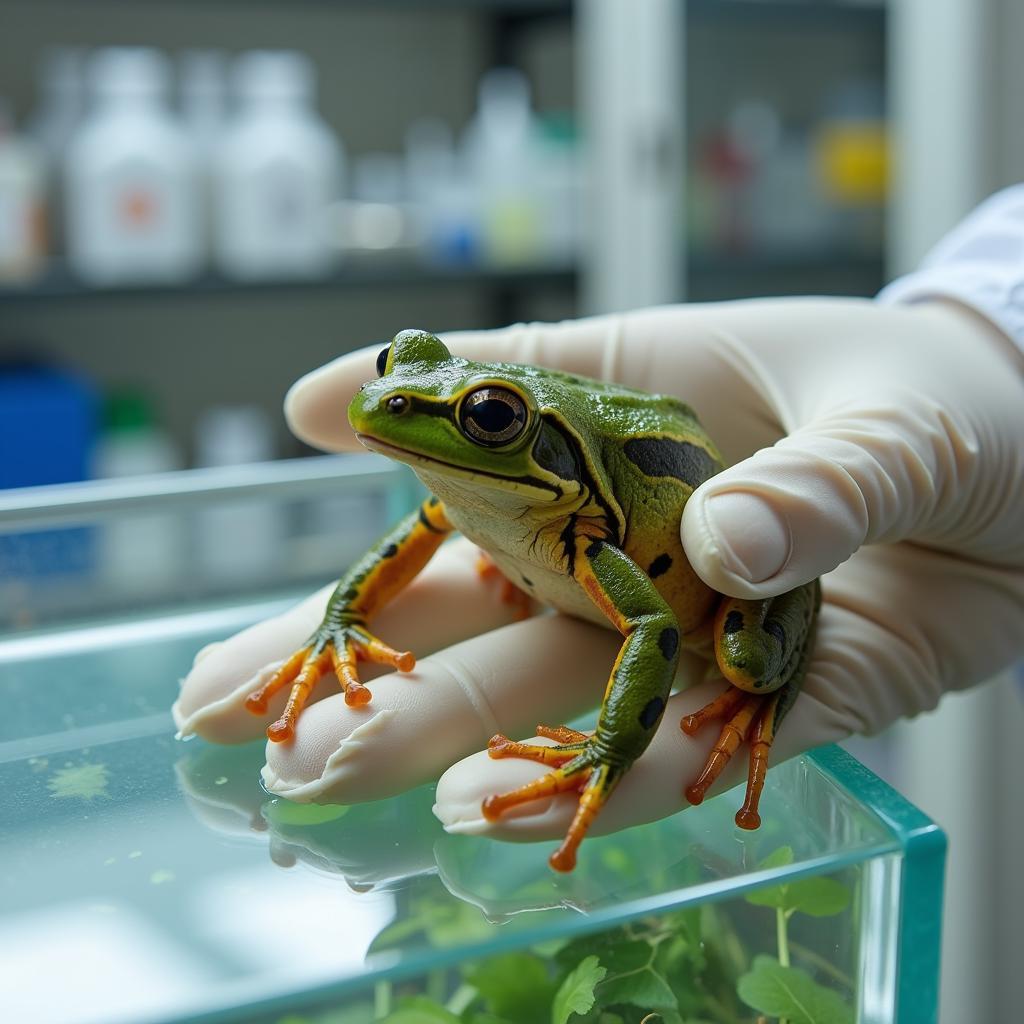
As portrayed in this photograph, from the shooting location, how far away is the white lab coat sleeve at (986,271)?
2.27ft

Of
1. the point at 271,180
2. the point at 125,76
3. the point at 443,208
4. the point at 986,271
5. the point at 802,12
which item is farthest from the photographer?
the point at 802,12

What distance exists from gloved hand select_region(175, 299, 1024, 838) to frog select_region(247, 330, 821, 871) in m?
0.01

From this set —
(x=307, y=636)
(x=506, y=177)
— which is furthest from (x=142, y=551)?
(x=506, y=177)

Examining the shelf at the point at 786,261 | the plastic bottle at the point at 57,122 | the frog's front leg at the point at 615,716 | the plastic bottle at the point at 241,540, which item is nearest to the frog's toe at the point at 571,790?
the frog's front leg at the point at 615,716

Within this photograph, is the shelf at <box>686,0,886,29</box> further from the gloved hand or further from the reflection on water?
the reflection on water

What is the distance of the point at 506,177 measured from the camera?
1658 mm

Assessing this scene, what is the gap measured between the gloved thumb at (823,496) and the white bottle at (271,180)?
43.2 inches

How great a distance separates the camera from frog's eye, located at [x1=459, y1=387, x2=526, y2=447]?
420 mm

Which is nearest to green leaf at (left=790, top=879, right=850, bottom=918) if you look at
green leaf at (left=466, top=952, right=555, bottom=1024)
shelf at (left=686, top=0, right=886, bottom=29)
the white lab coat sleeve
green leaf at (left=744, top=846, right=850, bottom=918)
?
green leaf at (left=744, top=846, right=850, bottom=918)

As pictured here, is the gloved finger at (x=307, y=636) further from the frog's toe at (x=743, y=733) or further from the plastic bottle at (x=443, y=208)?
the plastic bottle at (x=443, y=208)

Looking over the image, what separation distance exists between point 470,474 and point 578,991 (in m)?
0.18

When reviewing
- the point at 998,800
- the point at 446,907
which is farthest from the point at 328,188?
the point at 446,907

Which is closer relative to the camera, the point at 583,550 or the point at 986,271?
the point at 583,550

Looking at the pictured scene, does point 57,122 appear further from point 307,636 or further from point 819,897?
point 819,897
